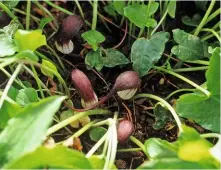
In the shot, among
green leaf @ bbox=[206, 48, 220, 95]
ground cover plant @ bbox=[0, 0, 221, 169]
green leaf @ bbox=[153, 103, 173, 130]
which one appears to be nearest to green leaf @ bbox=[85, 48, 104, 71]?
ground cover plant @ bbox=[0, 0, 221, 169]

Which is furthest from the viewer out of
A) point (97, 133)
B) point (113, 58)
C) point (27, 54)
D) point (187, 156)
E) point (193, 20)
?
point (193, 20)

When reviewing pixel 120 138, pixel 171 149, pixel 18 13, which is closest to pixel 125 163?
pixel 120 138

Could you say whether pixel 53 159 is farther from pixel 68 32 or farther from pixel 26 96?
pixel 68 32

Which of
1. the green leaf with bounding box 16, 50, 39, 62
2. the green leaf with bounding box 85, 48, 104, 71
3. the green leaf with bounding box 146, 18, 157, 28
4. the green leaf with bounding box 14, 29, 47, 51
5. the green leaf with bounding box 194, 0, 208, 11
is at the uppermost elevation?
the green leaf with bounding box 14, 29, 47, 51

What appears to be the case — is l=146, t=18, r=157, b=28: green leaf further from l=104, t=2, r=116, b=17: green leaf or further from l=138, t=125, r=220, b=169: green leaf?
l=138, t=125, r=220, b=169: green leaf

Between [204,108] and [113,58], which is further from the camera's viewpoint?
[113,58]

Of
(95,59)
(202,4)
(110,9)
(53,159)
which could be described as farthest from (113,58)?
(53,159)

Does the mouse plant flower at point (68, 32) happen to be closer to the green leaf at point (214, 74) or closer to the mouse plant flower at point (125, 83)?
the mouse plant flower at point (125, 83)
